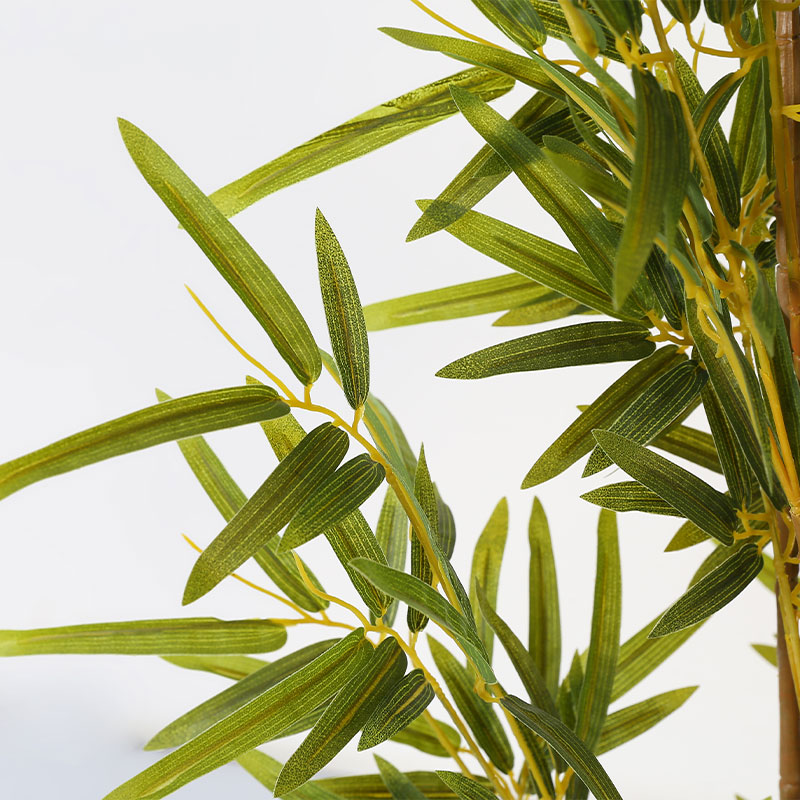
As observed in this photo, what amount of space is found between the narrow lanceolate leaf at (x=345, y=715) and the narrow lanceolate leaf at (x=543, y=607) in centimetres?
18

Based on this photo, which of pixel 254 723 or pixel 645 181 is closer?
pixel 645 181

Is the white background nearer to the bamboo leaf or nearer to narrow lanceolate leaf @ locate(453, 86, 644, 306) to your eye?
the bamboo leaf

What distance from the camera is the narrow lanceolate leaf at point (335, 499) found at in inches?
14.7

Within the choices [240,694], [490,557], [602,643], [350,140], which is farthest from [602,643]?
[350,140]

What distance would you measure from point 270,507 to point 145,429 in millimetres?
62

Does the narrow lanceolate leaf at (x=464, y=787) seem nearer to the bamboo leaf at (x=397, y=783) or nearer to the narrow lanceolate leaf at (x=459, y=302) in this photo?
the bamboo leaf at (x=397, y=783)

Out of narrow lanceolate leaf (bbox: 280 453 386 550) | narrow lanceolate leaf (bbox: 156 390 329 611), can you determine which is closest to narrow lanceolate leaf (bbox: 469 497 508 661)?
narrow lanceolate leaf (bbox: 156 390 329 611)

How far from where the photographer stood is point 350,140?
0.45 meters

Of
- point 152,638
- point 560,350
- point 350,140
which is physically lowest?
point 152,638

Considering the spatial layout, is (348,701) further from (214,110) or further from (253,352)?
(214,110)

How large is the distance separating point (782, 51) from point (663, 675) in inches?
40.1

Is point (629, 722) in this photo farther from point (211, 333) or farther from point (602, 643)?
point (211, 333)

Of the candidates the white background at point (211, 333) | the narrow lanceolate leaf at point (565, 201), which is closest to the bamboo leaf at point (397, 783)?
the narrow lanceolate leaf at point (565, 201)

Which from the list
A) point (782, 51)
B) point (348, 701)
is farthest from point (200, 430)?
point (782, 51)
